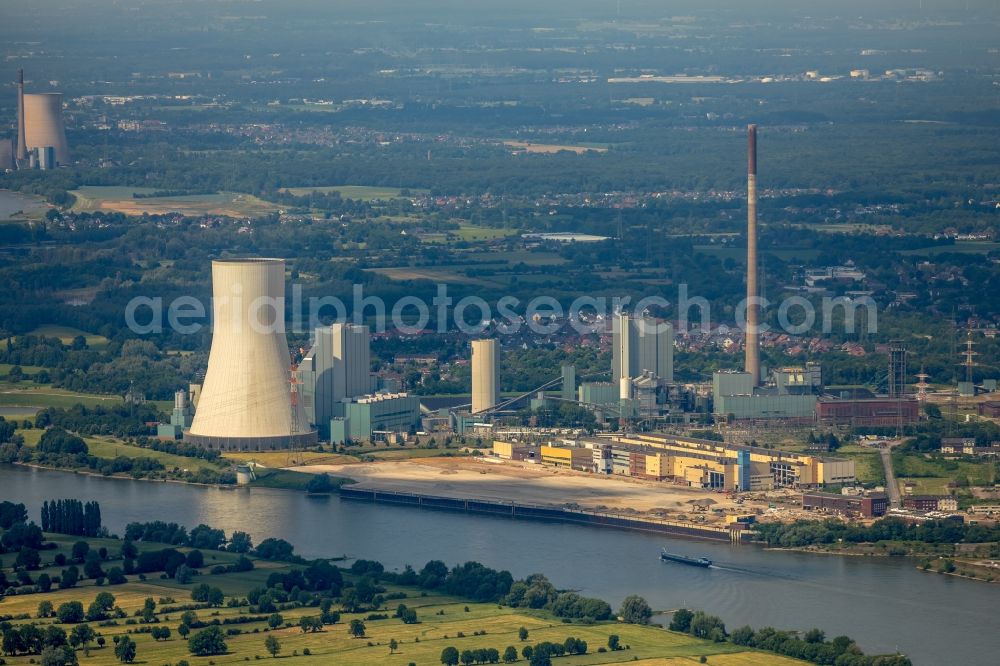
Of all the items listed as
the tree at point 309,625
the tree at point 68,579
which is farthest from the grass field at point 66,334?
the tree at point 309,625

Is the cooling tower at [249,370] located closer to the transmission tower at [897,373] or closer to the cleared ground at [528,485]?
the cleared ground at [528,485]

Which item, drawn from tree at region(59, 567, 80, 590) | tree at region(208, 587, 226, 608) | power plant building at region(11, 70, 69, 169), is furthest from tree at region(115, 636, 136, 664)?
power plant building at region(11, 70, 69, 169)

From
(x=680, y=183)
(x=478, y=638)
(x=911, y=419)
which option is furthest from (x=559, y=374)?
(x=680, y=183)

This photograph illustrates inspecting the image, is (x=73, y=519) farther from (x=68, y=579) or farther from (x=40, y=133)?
(x=40, y=133)

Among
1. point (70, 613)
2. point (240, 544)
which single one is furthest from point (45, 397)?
point (70, 613)

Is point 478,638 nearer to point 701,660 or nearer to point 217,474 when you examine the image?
point 701,660

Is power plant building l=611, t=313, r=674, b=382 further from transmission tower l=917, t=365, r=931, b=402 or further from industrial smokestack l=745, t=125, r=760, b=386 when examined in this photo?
transmission tower l=917, t=365, r=931, b=402
